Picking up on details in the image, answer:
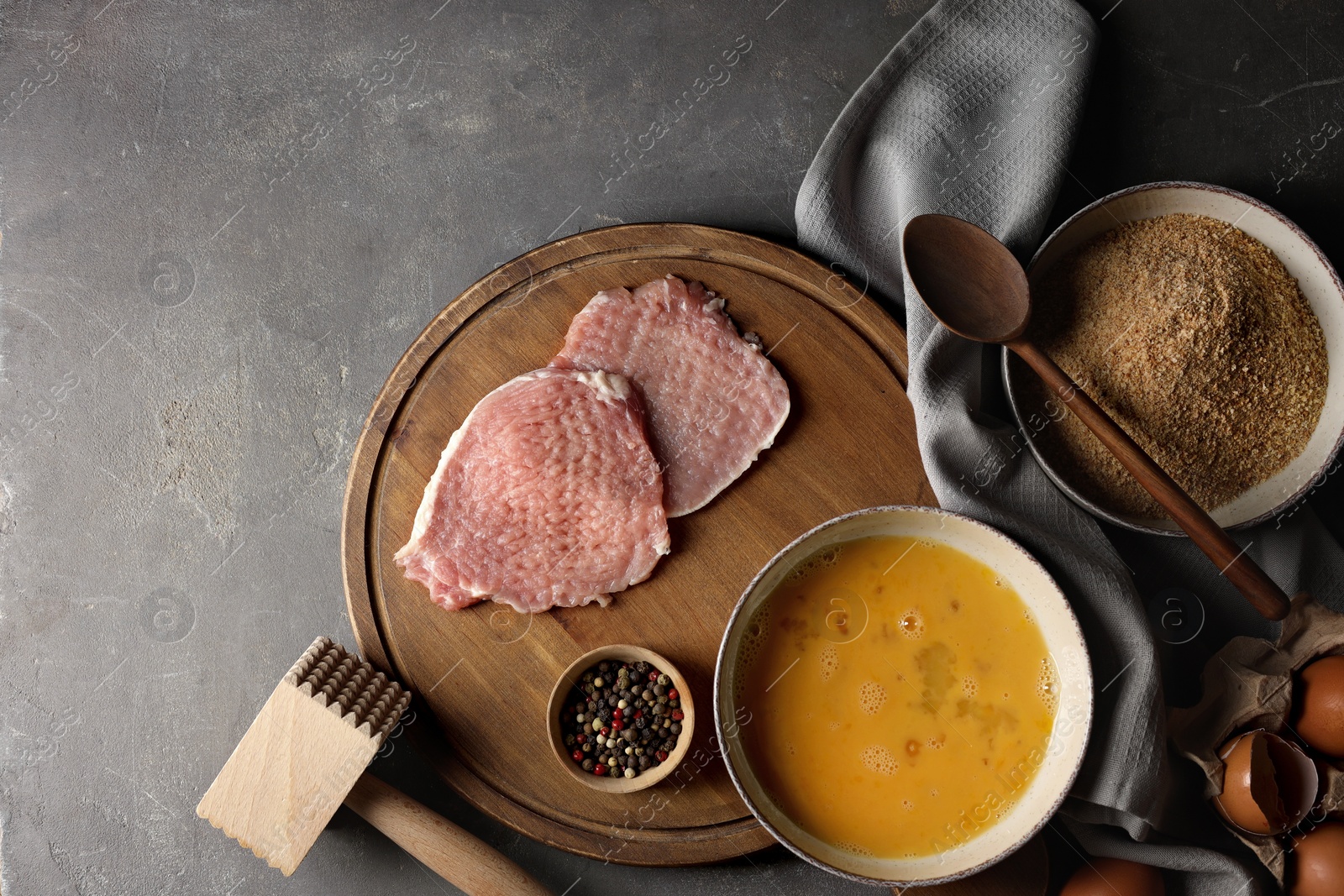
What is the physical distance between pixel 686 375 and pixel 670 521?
333 millimetres

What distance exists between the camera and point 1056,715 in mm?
1557

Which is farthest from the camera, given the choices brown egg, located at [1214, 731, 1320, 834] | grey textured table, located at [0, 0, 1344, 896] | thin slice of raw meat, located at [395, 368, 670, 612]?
grey textured table, located at [0, 0, 1344, 896]

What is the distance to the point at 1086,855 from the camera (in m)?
1.69

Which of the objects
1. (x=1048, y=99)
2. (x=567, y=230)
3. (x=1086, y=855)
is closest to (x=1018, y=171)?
(x=1048, y=99)

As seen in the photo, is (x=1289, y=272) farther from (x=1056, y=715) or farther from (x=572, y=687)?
(x=572, y=687)

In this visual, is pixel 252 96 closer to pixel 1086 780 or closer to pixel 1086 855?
pixel 1086 780

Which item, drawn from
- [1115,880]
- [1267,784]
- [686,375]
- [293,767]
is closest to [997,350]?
[686,375]

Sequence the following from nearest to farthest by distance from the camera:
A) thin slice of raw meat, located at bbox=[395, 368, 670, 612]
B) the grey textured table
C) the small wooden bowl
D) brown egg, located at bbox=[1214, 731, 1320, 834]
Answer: brown egg, located at bbox=[1214, 731, 1320, 834] < the small wooden bowl < thin slice of raw meat, located at bbox=[395, 368, 670, 612] < the grey textured table

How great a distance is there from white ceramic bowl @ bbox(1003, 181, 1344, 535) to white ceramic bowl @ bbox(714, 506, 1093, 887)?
212mm

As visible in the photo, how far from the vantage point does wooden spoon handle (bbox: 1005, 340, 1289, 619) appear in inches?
58.4

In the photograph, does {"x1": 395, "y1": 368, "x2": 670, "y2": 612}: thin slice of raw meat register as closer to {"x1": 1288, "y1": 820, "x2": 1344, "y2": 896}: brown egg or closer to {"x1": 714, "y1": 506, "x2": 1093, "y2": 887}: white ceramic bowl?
{"x1": 714, "y1": 506, "x2": 1093, "y2": 887}: white ceramic bowl

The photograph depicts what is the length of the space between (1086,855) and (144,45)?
3025 mm

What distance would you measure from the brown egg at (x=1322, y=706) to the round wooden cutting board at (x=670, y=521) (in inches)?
32.4

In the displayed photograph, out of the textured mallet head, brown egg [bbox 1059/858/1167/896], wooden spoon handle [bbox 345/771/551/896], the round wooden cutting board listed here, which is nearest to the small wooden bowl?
the round wooden cutting board
